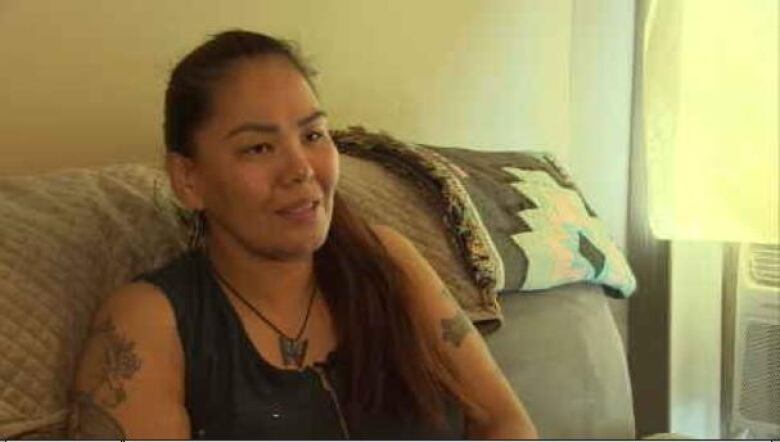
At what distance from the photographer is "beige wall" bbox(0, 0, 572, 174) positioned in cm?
134

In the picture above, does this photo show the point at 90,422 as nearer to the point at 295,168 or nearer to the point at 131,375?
the point at 131,375

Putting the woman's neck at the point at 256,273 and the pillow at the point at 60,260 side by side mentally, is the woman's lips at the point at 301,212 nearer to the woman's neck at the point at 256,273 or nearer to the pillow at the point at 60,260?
the woman's neck at the point at 256,273

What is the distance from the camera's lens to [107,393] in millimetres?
976

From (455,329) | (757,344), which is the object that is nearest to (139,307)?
(455,329)

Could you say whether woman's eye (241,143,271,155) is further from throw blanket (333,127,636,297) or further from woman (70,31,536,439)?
throw blanket (333,127,636,297)

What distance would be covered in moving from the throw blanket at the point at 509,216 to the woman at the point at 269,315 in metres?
0.19

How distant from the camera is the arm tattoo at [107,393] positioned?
0.97 metres

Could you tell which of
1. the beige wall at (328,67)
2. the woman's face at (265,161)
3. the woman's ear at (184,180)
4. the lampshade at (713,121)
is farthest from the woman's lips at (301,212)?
the lampshade at (713,121)

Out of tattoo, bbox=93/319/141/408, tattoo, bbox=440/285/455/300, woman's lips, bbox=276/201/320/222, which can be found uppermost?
woman's lips, bbox=276/201/320/222

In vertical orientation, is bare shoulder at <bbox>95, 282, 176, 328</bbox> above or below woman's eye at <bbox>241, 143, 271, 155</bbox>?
below

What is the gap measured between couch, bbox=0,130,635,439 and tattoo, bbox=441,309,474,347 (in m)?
0.11

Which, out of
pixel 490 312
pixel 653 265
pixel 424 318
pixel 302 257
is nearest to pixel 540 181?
pixel 490 312

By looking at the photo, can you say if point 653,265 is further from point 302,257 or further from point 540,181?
point 302,257

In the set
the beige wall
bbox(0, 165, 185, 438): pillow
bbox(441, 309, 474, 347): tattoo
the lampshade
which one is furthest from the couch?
the lampshade
